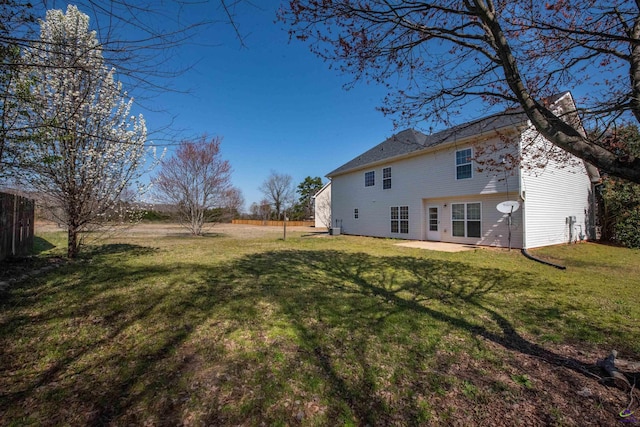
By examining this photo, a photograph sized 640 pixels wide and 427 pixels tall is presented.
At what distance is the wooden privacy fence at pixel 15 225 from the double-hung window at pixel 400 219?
1417 centimetres

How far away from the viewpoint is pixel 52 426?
1752 mm

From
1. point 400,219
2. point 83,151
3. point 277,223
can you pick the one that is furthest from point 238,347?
point 277,223

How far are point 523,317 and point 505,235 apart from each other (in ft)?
27.1

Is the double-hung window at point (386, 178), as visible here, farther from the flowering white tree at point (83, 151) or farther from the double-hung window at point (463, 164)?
the flowering white tree at point (83, 151)

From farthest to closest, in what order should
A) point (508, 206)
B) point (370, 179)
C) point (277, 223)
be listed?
point (277, 223), point (370, 179), point (508, 206)

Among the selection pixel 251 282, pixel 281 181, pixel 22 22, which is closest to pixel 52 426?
pixel 22 22

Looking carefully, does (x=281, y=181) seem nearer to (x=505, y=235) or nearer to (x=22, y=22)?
(x=505, y=235)

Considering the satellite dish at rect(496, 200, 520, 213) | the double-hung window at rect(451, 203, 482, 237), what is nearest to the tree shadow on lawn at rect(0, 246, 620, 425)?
the satellite dish at rect(496, 200, 520, 213)

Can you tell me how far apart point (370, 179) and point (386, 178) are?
1.35m

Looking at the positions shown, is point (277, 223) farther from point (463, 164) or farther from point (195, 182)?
point (463, 164)

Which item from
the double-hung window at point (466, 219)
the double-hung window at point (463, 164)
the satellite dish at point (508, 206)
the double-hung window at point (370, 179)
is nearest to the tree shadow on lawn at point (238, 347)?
the satellite dish at point (508, 206)

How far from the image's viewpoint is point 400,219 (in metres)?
15.1

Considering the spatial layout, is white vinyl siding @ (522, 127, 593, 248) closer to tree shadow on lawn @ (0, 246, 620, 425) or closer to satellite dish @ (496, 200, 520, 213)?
satellite dish @ (496, 200, 520, 213)

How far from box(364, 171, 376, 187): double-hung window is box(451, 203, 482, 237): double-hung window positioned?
525 cm
